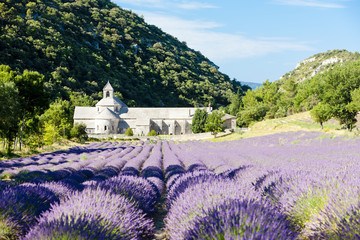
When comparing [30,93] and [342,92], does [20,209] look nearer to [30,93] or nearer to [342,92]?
[30,93]

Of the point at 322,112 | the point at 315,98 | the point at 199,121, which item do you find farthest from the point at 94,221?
the point at 315,98

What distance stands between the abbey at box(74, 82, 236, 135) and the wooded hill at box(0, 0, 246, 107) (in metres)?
12.9

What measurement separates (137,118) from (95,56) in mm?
50693

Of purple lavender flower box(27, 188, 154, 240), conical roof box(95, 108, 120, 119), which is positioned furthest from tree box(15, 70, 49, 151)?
conical roof box(95, 108, 120, 119)

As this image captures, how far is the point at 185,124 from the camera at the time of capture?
2798 inches

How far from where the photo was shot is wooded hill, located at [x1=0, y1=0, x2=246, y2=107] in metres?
78.2

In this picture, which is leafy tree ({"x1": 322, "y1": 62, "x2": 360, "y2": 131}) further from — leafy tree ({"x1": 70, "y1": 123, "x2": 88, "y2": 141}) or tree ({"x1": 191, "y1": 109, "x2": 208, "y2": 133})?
leafy tree ({"x1": 70, "y1": 123, "x2": 88, "y2": 141})

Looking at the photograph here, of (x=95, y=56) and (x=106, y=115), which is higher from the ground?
(x=95, y=56)

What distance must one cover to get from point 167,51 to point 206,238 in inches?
6349

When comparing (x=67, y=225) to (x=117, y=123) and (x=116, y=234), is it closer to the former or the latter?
(x=116, y=234)

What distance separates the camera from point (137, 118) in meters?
68.1

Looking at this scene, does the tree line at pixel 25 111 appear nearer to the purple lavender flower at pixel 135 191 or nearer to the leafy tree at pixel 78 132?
the leafy tree at pixel 78 132

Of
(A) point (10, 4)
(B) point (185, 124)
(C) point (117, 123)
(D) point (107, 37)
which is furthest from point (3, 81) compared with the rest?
(D) point (107, 37)

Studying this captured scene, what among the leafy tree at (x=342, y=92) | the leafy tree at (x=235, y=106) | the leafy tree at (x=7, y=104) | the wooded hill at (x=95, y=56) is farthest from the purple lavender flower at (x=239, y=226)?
the leafy tree at (x=235, y=106)
